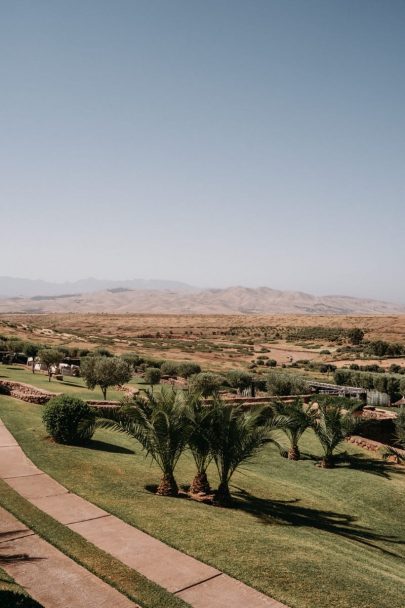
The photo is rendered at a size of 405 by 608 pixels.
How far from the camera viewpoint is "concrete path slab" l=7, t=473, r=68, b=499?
973cm

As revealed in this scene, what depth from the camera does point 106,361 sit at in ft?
78.4

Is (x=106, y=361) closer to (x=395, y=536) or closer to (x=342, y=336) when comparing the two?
(x=395, y=536)

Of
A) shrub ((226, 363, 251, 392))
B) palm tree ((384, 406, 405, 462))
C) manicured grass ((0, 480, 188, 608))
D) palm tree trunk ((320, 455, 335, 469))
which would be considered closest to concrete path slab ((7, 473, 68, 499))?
manicured grass ((0, 480, 188, 608))

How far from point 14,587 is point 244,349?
236 feet

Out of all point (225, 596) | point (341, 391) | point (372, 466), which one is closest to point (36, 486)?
point (225, 596)

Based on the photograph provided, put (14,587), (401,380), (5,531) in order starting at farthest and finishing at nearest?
(401,380), (5,531), (14,587)

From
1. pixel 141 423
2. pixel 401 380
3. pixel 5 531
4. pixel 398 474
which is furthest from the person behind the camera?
pixel 401 380

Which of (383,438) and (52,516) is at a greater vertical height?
(52,516)

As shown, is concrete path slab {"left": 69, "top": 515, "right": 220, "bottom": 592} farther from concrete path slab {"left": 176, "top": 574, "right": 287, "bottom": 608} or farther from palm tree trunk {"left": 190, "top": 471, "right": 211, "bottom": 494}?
palm tree trunk {"left": 190, "top": 471, "right": 211, "bottom": 494}

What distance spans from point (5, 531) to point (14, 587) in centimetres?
189

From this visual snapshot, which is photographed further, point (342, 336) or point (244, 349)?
point (342, 336)

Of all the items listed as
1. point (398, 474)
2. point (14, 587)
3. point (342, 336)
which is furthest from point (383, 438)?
point (342, 336)

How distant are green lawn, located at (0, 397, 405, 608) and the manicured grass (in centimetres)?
122

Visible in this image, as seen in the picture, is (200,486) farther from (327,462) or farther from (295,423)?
(327,462)
